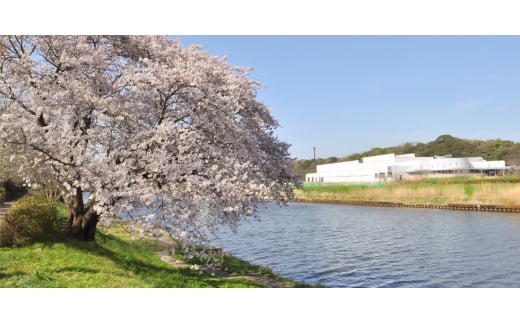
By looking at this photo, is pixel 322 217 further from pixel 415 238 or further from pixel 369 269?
pixel 369 269

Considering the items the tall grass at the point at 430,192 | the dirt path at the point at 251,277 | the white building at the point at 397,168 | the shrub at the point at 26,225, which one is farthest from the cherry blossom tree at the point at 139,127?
the white building at the point at 397,168

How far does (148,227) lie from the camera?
751cm

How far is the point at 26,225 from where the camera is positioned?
9914mm

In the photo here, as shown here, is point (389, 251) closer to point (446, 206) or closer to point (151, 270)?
point (151, 270)

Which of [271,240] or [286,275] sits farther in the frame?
[271,240]

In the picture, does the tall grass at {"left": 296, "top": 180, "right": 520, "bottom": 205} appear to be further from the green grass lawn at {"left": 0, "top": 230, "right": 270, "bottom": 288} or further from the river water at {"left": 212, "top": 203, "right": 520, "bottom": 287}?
the green grass lawn at {"left": 0, "top": 230, "right": 270, "bottom": 288}

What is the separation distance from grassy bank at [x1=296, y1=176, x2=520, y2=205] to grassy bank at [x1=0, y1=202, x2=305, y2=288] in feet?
85.5

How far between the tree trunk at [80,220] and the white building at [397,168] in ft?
125

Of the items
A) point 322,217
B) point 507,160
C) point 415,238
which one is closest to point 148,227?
point 415,238

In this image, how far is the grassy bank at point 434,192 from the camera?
30.9m

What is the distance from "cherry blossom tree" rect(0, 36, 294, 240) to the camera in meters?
7.61

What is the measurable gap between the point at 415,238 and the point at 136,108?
1450cm

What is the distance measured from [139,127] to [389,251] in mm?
11075

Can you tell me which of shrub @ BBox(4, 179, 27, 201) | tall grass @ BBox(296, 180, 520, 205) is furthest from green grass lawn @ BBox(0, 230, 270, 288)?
tall grass @ BBox(296, 180, 520, 205)
